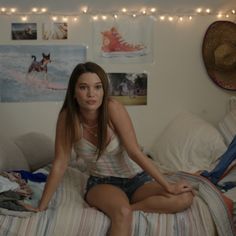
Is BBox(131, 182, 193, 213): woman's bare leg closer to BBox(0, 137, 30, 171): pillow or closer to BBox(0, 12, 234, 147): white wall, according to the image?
BBox(0, 137, 30, 171): pillow

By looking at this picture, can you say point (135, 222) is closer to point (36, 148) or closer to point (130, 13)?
point (36, 148)

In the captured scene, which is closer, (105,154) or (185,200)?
(185,200)

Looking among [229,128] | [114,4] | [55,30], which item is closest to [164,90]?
[229,128]

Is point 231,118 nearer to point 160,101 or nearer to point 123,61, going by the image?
point 160,101

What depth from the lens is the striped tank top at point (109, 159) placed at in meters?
1.86

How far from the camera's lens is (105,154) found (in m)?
1.88

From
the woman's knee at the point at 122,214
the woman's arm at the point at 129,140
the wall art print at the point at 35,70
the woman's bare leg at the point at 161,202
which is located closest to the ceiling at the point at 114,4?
the wall art print at the point at 35,70

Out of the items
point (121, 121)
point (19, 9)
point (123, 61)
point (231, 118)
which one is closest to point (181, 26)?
point (123, 61)

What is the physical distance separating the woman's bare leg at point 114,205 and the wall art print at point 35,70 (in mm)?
1323

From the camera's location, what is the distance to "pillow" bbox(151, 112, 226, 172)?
8.34 ft

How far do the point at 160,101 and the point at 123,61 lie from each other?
1.45ft

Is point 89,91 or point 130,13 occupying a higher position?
point 130,13

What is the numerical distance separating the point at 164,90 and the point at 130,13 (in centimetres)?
66

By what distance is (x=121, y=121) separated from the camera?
5.95 feet
